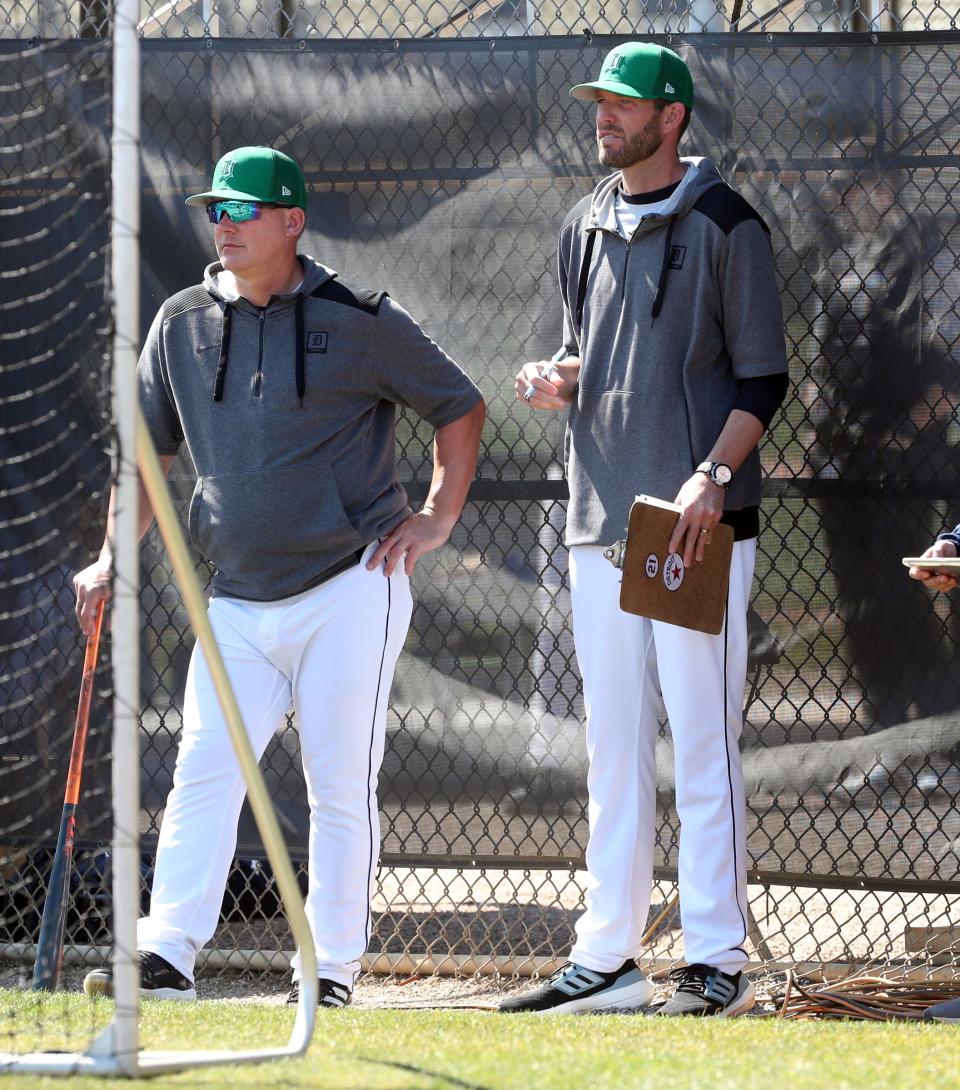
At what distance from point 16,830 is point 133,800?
93.2 inches

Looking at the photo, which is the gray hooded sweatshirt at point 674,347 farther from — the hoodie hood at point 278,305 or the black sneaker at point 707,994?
the black sneaker at point 707,994

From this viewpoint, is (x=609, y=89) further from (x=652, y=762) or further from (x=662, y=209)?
(x=652, y=762)

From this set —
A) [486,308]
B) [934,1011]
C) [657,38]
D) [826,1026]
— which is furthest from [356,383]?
[934,1011]

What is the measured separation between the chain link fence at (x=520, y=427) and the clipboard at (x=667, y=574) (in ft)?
2.22

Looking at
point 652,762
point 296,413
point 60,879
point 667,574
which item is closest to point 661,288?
point 667,574

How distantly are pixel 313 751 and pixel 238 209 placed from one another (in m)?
1.32

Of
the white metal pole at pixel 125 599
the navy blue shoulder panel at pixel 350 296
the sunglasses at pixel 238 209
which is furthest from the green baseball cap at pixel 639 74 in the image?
the white metal pole at pixel 125 599

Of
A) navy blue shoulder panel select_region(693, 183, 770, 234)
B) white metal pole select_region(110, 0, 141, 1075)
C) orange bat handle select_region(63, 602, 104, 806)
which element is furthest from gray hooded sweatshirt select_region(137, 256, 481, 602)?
white metal pole select_region(110, 0, 141, 1075)

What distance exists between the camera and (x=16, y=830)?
15.0 feet

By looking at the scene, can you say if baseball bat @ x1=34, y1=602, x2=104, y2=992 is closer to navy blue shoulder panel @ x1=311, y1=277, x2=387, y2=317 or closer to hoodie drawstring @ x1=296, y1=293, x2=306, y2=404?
hoodie drawstring @ x1=296, y1=293, x2=306, y2=404

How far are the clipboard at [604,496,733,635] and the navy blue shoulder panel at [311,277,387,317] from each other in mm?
823

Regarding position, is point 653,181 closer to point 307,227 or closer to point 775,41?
point 775,41

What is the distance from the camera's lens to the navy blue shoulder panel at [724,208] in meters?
3.68

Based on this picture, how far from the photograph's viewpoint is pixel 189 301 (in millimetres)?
3859
